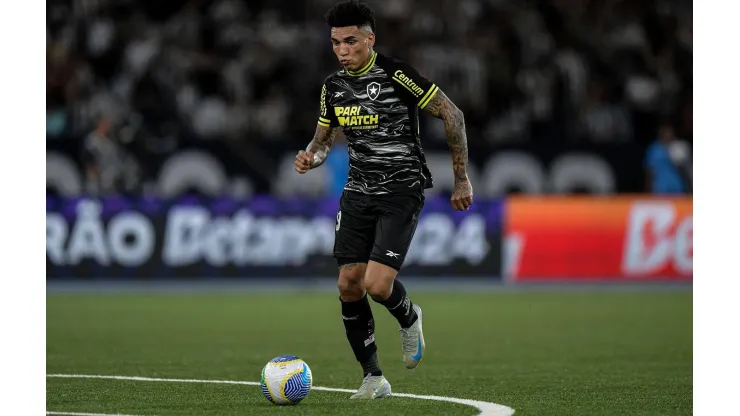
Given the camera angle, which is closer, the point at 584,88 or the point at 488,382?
the point at 488,382

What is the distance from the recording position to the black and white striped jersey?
25.6 feet

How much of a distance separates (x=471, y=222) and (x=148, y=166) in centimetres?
512

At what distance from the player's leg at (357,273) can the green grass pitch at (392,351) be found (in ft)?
0.84

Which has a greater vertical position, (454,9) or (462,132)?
(454,9)

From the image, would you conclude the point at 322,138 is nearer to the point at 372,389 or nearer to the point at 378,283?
the point at 378,283

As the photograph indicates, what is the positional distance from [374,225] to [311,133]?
500 inches

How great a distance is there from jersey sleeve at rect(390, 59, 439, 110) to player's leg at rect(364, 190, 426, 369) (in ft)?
2.03

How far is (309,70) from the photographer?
71.4 ft

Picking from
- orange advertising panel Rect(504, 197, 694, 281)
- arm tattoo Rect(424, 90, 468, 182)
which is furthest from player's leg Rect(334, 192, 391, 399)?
orange advertising panel Rect(504, 197, 694, 281)

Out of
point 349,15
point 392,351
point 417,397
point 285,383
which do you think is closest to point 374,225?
point 417,397
